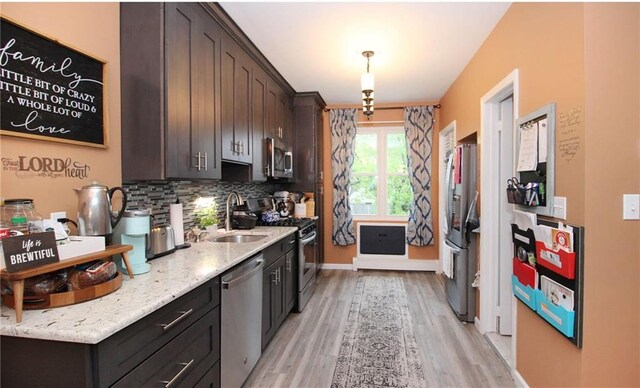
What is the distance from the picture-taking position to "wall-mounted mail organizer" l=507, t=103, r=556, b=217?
1740mm

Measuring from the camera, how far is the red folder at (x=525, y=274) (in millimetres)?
1869

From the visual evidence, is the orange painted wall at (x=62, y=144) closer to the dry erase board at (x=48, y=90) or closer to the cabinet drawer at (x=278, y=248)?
the dry erase board at (x=48, y=90)

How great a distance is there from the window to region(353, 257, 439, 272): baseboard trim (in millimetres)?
686

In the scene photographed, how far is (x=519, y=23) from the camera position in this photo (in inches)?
84.7

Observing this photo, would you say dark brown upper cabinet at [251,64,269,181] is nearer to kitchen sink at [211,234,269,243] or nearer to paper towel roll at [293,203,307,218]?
kitchen sink at [211,234,269,243]

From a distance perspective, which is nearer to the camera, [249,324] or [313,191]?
[249,324]

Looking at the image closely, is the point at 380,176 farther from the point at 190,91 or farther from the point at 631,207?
the point at 631,207

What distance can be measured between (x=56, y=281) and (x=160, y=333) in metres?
0.42

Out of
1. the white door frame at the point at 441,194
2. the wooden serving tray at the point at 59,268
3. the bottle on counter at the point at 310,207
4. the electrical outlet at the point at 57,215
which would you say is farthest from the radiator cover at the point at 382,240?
the electrical outlet at the point at 57,215

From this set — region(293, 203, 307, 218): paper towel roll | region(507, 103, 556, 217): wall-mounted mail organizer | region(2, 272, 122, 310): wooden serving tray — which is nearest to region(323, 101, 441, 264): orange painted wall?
region(293, 203, 307, 218): paper towel roll

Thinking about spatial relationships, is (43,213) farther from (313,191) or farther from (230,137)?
(313,191)

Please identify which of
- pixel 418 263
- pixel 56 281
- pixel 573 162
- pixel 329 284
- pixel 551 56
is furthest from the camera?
pixel 418 263

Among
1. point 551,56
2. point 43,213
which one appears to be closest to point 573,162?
point 551,56

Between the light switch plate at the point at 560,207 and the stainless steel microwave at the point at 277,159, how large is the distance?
2.52m
